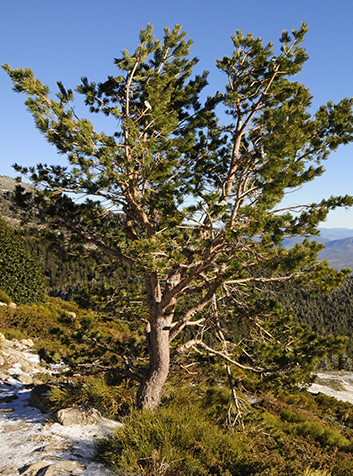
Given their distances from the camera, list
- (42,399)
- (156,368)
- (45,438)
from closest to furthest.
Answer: (45,438), (156,368), (42,399)

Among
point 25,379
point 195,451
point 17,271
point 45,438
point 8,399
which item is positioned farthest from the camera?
point 17,271

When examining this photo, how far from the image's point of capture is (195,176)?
5844 millimetres

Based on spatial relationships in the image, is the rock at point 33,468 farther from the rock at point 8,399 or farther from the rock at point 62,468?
the rock at point 8,399

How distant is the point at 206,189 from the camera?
19.4 ft

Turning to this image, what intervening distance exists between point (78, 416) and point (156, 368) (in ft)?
4.74

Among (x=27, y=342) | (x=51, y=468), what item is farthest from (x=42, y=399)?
(x=27, y=342)

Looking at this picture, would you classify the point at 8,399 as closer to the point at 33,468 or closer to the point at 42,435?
the point at 42,435

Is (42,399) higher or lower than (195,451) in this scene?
higher

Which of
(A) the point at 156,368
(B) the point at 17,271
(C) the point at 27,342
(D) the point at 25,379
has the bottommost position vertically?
(D) the point at 25,379

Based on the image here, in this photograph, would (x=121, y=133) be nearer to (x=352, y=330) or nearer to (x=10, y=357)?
(x=10, y=357)

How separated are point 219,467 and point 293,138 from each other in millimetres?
4473

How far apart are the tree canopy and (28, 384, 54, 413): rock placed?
5.13 ft

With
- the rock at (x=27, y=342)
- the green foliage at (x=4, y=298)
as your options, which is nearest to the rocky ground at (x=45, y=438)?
the rock at (x=27, y=342)

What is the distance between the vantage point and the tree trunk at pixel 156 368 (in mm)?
5438
